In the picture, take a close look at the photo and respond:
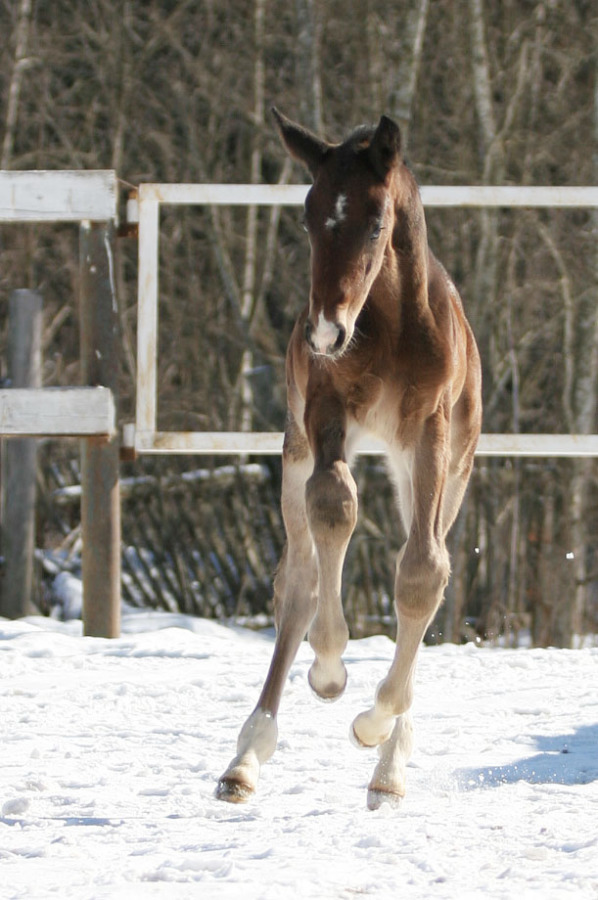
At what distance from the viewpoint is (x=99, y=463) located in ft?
19.3

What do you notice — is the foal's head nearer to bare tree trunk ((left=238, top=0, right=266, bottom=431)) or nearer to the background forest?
the background forest

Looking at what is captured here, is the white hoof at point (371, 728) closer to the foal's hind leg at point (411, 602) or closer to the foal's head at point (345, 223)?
the foal's hind leg at point (411, 602)

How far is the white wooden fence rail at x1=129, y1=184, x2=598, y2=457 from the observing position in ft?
18.8

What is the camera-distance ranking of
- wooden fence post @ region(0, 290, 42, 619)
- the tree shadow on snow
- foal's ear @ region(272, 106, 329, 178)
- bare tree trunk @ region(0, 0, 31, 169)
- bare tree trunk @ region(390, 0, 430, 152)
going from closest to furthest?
foal's ear @ region(272, 106, 329, 178) → the tree shadow on snow → wooden fence post @ region(0, 290, 42, 619) → bare tree trunk @ region(390, 0, 430, 152) → bare tree trunk @ region(0, 0, 31, 169)

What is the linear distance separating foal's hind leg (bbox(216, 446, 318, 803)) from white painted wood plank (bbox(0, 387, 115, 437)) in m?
2.23

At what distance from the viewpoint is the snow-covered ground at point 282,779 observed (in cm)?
238

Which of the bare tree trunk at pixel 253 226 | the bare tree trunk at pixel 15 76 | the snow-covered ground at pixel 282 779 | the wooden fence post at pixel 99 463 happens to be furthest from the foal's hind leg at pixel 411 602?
the bare tree trunk at pixel 15 76

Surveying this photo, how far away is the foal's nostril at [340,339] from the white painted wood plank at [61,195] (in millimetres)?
3213

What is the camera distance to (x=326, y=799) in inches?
126

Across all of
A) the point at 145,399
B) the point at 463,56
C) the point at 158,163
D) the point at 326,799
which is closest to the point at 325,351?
the point at 326,799

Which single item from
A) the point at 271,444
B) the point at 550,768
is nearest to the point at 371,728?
the point at 550,768

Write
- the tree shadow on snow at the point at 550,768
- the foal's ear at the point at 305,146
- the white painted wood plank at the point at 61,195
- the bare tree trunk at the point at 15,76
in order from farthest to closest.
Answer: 1. the bare tree trunk at the point at 15,76
2. the white painted wood plank at the point at 61,195
3. the tree shadow on snow at the point at 550,768
4. the foal's ear at the point at 305,146

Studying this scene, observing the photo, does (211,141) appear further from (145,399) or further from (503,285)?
(145,399)

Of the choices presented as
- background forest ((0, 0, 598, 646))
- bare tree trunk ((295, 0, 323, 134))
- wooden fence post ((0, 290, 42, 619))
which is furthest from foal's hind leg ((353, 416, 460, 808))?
bare tree trunk ((295, 0, 323, 134))
